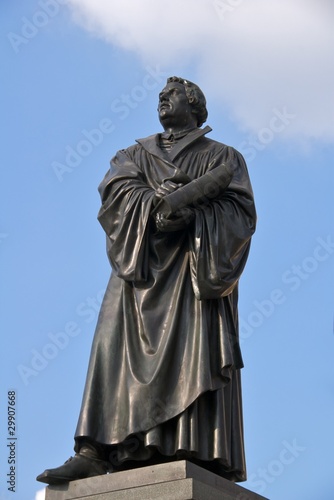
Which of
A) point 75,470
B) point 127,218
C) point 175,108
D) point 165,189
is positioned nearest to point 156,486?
point 75,470

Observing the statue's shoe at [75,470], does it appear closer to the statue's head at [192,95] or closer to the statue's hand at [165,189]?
the statue's hand at [165,189]

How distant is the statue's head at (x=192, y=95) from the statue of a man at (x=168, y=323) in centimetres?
74

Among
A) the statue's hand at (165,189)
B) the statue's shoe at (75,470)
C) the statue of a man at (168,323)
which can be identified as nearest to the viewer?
the statue's shoe at (75,470)

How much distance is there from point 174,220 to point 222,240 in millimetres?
553

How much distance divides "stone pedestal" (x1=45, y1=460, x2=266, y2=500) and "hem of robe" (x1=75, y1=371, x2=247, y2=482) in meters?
0.44

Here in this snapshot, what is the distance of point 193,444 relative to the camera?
422 inches

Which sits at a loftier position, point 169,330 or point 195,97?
point 195,97

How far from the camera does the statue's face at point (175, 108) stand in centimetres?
1281

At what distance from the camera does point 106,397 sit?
11258mm

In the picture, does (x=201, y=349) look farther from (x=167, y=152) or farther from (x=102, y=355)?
(x=167, y=152)

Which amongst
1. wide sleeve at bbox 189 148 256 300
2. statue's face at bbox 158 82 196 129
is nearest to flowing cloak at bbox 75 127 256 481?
wide sleeve at bbox 189 148 256 300

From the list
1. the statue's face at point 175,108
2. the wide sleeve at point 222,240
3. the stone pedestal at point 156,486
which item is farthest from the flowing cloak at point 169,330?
the statue's face at point 175,108

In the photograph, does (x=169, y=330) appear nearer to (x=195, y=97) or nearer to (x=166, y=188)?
(x=166, y=188)

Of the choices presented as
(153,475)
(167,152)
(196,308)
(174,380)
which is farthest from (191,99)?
(153,475)
